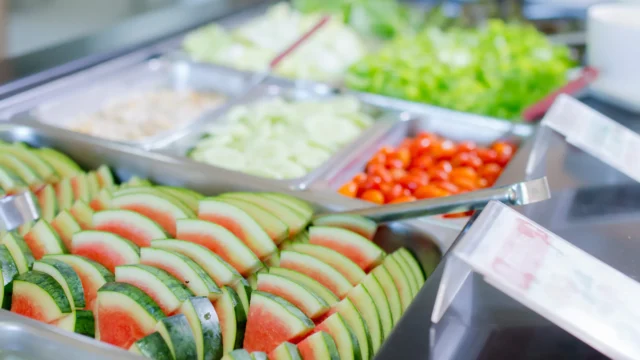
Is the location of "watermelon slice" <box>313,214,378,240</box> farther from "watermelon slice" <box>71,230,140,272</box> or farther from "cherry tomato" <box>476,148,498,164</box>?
"cherry tomato" <box>476,148,498,164</box>

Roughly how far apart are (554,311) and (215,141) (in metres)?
1.31

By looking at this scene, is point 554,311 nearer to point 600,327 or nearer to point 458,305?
point 600,327

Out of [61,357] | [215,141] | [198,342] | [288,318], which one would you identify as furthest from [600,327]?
[215,141]

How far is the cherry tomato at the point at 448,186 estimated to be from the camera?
67.6 inches

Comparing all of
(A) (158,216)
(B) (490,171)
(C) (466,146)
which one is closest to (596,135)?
(B) (490,171)

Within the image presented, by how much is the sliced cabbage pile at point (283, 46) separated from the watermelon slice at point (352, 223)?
115cm

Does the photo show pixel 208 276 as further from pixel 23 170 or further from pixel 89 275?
pixel 23 170

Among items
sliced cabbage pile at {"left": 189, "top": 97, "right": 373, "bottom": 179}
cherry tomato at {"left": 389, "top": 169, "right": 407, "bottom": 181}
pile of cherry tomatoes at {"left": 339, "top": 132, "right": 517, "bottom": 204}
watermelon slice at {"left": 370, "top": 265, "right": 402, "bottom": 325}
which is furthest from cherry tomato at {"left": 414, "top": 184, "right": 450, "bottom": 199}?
watermelon slice at {"left": 370, "top": 265, "right": 402, "bottom": 325}

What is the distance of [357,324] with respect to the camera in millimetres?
1126

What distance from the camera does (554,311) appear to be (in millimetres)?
904

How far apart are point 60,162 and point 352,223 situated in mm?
831

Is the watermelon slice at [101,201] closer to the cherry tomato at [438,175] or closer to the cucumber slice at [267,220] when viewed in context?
the cucumber slice at [267,220]

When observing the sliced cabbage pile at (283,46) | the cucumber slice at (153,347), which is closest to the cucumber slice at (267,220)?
the cucumber slice at (153,347)

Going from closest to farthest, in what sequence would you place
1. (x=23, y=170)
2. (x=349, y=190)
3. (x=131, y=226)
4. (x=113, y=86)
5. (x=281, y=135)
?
1. (x=131, y=226)
2. (x=23, y=170)
3. (x=349, y=190)
4. (x=281, y=135)
5. (x=113, y=86)
